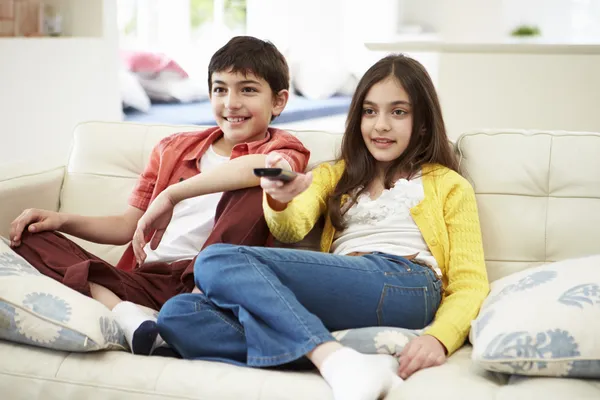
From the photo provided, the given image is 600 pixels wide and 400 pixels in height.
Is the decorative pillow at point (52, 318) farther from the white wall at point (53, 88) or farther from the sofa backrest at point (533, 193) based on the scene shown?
the white wall at point (53, 88)

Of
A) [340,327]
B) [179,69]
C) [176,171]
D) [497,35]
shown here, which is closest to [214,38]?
[179,69]

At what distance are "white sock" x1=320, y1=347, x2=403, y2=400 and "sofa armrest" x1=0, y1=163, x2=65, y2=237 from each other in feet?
3.27

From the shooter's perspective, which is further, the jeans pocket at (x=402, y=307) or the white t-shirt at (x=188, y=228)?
the white t-shirt at (x=188, y=228)

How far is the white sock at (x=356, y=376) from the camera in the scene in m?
1.47

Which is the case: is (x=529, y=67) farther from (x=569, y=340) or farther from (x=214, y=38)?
(x=214, y=38)

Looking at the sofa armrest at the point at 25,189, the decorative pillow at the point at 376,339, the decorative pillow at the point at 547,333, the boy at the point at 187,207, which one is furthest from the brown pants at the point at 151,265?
the decorative pillow at the point at 547,333

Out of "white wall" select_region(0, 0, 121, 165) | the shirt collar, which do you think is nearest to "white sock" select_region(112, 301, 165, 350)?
the shirt collar

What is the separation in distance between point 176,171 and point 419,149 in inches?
22.9

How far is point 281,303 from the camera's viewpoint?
1616mm

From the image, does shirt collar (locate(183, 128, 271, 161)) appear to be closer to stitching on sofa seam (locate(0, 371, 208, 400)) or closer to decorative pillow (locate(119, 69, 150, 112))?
stitching on sofa seam (locate(0, 371, 208, 400))

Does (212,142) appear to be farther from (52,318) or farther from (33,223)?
(52,318)

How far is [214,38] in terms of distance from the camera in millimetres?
6355

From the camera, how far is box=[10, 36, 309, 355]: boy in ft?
6.26

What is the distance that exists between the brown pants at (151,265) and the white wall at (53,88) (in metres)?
1.90
